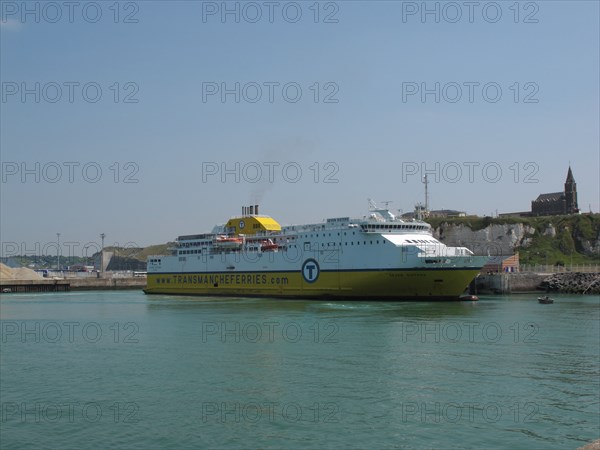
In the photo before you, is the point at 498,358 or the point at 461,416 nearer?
the point at 461,416

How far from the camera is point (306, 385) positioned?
15234 millimetres

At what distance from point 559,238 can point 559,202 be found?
25.7 m

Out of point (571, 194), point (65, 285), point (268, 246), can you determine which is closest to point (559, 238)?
point (571, 194)

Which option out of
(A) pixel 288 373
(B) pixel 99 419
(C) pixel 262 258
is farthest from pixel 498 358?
(C) pixel 262 258

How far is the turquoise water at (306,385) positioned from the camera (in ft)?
38.1

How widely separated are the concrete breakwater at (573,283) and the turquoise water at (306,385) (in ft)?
84.5

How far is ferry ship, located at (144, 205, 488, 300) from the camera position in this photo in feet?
128

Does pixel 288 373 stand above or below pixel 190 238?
below

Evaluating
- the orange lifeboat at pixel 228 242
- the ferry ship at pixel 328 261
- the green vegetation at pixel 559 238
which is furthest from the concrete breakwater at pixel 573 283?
the orange lifeboat at pixel 228 242

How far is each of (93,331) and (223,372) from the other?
12.1 m

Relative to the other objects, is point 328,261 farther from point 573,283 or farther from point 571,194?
point 571,194

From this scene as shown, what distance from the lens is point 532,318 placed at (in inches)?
1164

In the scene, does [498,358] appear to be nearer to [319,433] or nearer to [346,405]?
[346,405]

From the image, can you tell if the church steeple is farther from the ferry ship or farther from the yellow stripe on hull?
the yellow stripe on hull
